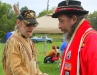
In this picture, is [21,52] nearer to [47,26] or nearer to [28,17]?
[28,17]

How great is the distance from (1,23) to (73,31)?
53716 millimetres

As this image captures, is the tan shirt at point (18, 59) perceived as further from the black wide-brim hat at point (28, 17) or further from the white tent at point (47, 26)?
the white tent at point (47, 26)

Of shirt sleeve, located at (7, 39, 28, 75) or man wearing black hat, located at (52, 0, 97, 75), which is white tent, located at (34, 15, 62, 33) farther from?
man wearing black hat, located at (52, 0, 97, 75)

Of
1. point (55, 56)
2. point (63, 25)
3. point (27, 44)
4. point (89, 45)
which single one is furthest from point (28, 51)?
point (55, 56)

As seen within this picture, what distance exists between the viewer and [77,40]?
8.92ft

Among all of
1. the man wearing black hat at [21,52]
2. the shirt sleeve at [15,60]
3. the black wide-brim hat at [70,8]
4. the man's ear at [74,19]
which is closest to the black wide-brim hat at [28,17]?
the man wearing black hat at [21,52]

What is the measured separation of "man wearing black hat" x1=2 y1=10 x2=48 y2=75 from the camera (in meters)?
3.97

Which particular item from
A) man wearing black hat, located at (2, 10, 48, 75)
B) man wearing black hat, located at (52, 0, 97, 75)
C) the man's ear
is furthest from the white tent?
the man's ear

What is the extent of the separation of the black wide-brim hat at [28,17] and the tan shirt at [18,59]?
23cm

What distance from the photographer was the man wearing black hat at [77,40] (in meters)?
2.53

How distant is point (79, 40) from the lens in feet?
8.86

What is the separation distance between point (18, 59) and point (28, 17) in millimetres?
724

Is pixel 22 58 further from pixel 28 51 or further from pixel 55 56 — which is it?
pixel 55 56

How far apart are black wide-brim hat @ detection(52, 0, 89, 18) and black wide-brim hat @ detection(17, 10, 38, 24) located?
54.0 inches
